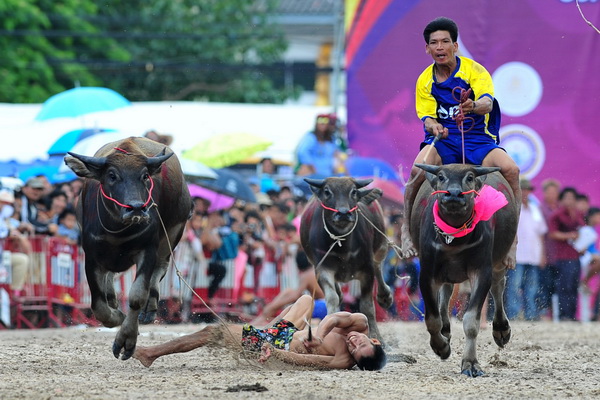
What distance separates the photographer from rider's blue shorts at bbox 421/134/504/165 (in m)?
10.8

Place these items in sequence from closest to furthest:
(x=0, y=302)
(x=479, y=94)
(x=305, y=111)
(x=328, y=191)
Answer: (x=479, y=94) < (x=328, y=191) < (x=0, y=302) < (x=305, y=111)

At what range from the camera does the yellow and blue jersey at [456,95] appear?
10.6 m

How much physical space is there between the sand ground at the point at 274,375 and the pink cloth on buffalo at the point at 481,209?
4.17 feet

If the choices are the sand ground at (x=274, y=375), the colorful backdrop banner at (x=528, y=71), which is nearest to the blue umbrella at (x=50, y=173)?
the sand ground at (x=274, y=375)

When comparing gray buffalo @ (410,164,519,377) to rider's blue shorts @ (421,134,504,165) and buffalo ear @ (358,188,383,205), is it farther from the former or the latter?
buffalo ear @ (358,188,383,205)

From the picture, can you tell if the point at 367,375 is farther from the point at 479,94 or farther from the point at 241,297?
the point at 241,297

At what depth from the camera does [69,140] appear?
18.9 metres

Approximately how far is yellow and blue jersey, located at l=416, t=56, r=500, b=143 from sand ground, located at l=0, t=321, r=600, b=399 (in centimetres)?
231

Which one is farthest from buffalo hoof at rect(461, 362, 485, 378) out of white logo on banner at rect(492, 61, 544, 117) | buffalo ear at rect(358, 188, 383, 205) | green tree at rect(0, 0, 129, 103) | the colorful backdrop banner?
green tree at rect(0, 0, 129, 103)

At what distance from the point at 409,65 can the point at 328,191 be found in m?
5.14

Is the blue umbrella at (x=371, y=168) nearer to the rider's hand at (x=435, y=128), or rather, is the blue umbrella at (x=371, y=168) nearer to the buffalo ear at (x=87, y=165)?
the rider's hand at (x=435, y=128)

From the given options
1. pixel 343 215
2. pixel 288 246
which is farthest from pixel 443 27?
pixel 288 246

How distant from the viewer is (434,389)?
8852mm

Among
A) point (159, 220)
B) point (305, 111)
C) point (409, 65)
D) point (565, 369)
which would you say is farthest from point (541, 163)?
point (305, 111)
